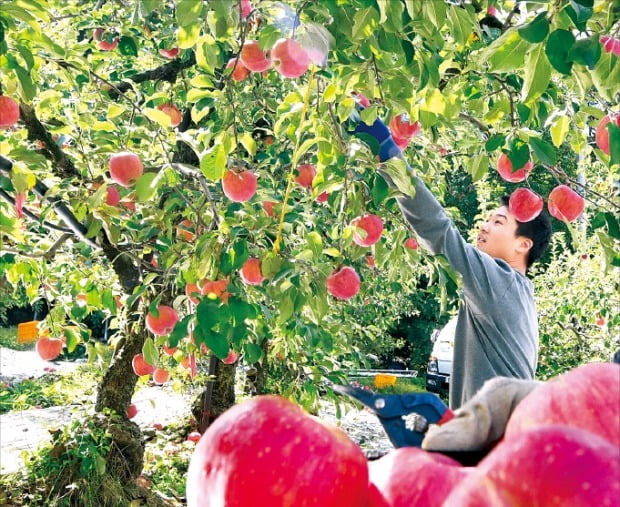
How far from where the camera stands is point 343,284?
2037 mm

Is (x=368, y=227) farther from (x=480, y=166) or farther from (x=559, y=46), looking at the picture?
(x=559, y=46)

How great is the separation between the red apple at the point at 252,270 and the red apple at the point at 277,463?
149 cm

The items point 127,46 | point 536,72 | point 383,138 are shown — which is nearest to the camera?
point 536,72

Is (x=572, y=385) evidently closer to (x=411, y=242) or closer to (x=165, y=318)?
(x=165, y=318)

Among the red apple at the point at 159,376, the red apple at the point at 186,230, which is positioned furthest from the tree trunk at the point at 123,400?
the red apple at the point at 186,230

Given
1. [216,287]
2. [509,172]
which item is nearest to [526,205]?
[509,172]

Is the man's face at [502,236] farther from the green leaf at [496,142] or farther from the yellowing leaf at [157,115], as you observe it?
the yellowing leaf at [157,115]

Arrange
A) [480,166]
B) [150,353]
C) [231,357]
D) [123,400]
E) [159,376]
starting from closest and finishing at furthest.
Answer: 1. [480,166]
2. [150,353]
3. [231,357]
4. [159,376]
5. [123,400]

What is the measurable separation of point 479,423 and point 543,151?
122 centimetres

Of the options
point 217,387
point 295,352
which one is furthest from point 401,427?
point 217,387

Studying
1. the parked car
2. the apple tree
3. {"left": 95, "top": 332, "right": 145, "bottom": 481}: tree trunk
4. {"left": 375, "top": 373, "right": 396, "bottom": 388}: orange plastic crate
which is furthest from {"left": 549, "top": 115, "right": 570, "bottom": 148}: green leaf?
{"left": 375, "top": 373, "right": 396, "bottom": 388}: orange plastic crate

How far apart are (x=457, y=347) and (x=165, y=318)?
105 centimetres

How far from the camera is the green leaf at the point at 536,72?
1192mm

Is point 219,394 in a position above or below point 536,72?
below
